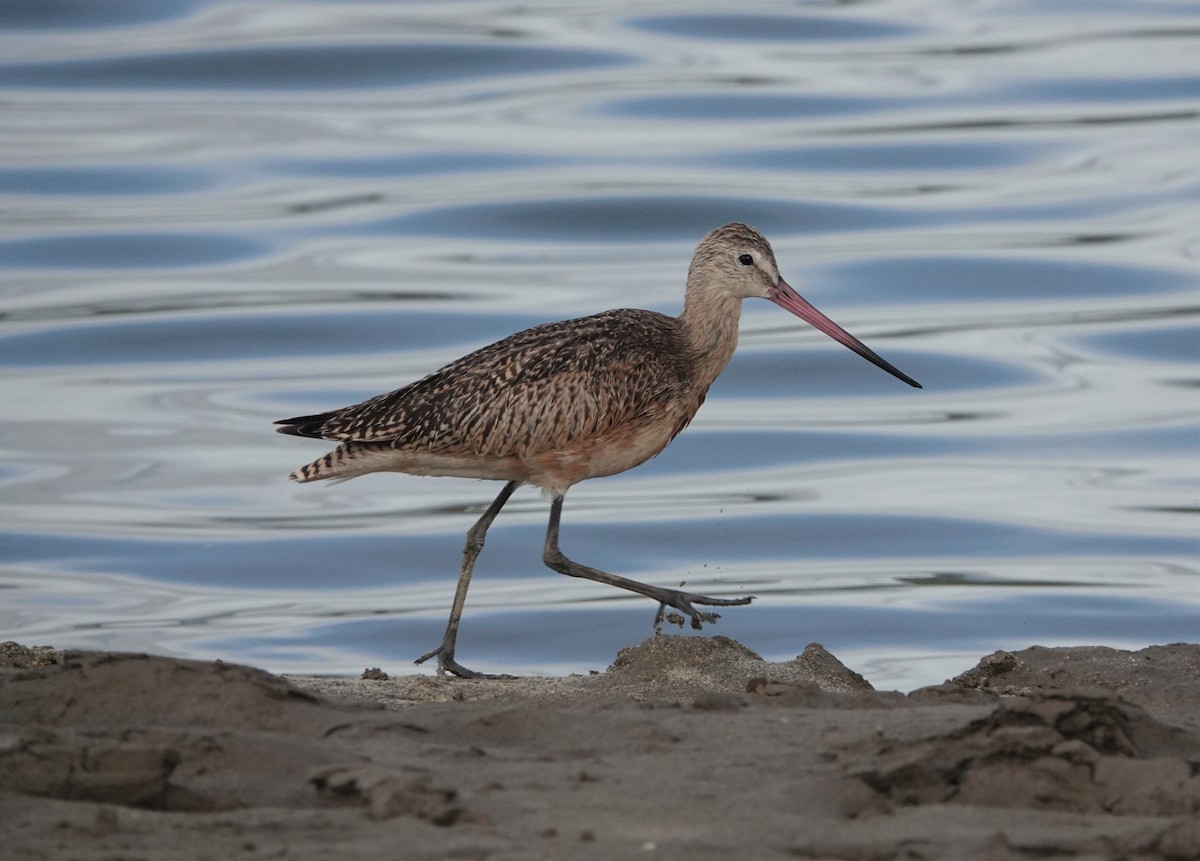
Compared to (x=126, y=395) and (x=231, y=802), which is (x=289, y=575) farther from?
(x=231, y=802)

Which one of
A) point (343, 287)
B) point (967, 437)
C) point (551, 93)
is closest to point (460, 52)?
point (551, 93)

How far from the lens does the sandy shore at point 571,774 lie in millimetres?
4254

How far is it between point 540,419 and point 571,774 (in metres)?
3.89

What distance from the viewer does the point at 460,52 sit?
94.8ft

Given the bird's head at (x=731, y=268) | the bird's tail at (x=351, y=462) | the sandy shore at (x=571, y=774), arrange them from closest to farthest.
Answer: the sandy shore at (x=571, y=774)
the bird's tail at (x=351, y=462)
the bird's head at (x=731, y=268)

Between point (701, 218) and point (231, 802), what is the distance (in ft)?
58.8

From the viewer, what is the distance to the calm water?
509 inches

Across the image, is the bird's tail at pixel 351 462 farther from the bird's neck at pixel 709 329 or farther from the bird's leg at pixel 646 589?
the bird's neck at pixel 709 329

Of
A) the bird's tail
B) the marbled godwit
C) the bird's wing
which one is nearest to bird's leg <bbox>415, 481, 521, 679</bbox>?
the marbled godwit

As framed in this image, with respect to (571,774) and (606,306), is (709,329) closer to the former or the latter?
(571,774)

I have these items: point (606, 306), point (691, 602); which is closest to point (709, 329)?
point (691, 602)

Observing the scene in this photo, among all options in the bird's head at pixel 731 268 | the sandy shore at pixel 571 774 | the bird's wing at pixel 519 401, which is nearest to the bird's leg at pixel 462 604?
the bird's wing at pixel 519 401

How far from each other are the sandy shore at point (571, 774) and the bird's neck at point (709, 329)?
11.0ft

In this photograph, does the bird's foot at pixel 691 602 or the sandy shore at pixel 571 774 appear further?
the bird's foot at pixel 691 602
